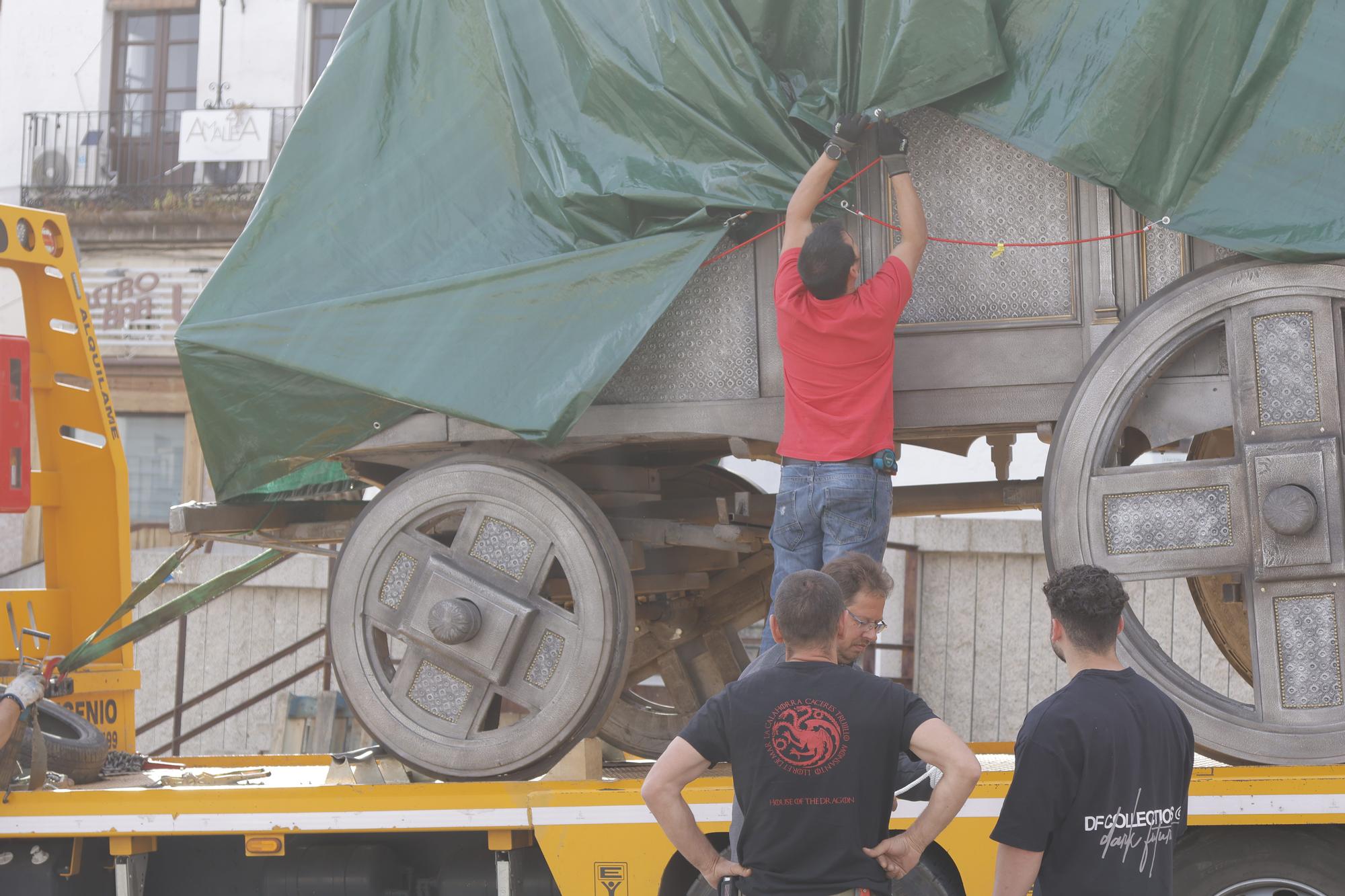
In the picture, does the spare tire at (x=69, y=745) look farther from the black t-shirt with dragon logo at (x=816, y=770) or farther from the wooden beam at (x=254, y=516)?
the black t-shirt with dragon logo at (x=816, y=770)

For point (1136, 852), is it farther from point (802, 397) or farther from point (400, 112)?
point (400, 112)

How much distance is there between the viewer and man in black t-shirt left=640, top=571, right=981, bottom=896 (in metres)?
3.06

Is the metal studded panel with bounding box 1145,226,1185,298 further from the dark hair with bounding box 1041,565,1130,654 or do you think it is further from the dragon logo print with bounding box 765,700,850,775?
the dragon logo print with bounding box 765,700,850,775

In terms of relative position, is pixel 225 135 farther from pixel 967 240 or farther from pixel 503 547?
pixel 967 240

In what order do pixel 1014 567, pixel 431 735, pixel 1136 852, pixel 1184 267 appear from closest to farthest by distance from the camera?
pixel 1136 852 < pixel 1184 267 < pixel 431 735 < pixel 1014 567

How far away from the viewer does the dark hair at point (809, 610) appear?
3.16 metres

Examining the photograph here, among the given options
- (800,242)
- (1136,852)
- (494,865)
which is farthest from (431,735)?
(1136,852)

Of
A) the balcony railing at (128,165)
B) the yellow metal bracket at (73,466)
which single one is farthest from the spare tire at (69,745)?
the balcony railing at (128,165)

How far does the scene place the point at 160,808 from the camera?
4.74 metres

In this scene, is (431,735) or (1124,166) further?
(431,735)

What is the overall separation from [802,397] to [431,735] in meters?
1.74

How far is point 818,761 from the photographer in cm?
308

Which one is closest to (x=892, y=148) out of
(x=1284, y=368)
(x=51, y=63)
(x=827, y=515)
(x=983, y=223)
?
(x=983, y=223)

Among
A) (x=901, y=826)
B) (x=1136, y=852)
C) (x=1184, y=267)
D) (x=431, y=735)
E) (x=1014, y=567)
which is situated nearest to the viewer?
(x=1136, y=852)
